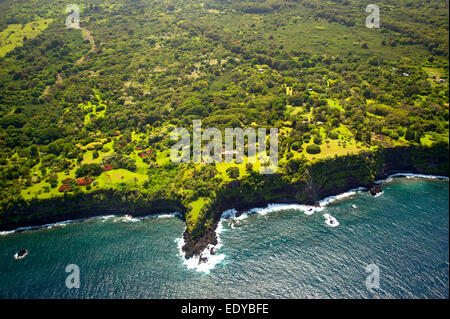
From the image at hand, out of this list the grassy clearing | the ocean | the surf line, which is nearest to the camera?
the ocean

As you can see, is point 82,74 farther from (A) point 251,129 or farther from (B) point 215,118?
(A) point 251,129

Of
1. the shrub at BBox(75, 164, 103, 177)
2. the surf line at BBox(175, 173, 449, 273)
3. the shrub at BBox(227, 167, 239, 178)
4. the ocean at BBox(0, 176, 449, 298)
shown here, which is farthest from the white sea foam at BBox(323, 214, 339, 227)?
the shrub at BBox(75, 164, 103, 177)

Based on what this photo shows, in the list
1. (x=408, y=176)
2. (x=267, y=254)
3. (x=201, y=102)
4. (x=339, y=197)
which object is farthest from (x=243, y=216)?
(x=201, y=102)

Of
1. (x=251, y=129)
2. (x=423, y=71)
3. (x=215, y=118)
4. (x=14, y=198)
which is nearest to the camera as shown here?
(x=14, y=198)

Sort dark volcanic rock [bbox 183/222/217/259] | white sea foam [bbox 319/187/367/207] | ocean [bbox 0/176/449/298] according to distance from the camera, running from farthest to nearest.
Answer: white sea foam [bbox 319/187/367/207]
dark volcanic rock [bbox 183/222/217/259]
ocean [bbox 0/176/449/298]

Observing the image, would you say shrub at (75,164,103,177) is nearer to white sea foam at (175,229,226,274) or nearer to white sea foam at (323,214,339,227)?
white sea foam at (175,229,226,274)

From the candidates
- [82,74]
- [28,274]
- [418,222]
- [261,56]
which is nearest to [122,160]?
[28,274]

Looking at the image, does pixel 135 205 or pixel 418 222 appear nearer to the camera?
pixel 418 222

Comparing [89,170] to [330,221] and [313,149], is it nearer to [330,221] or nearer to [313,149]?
[313,149]
